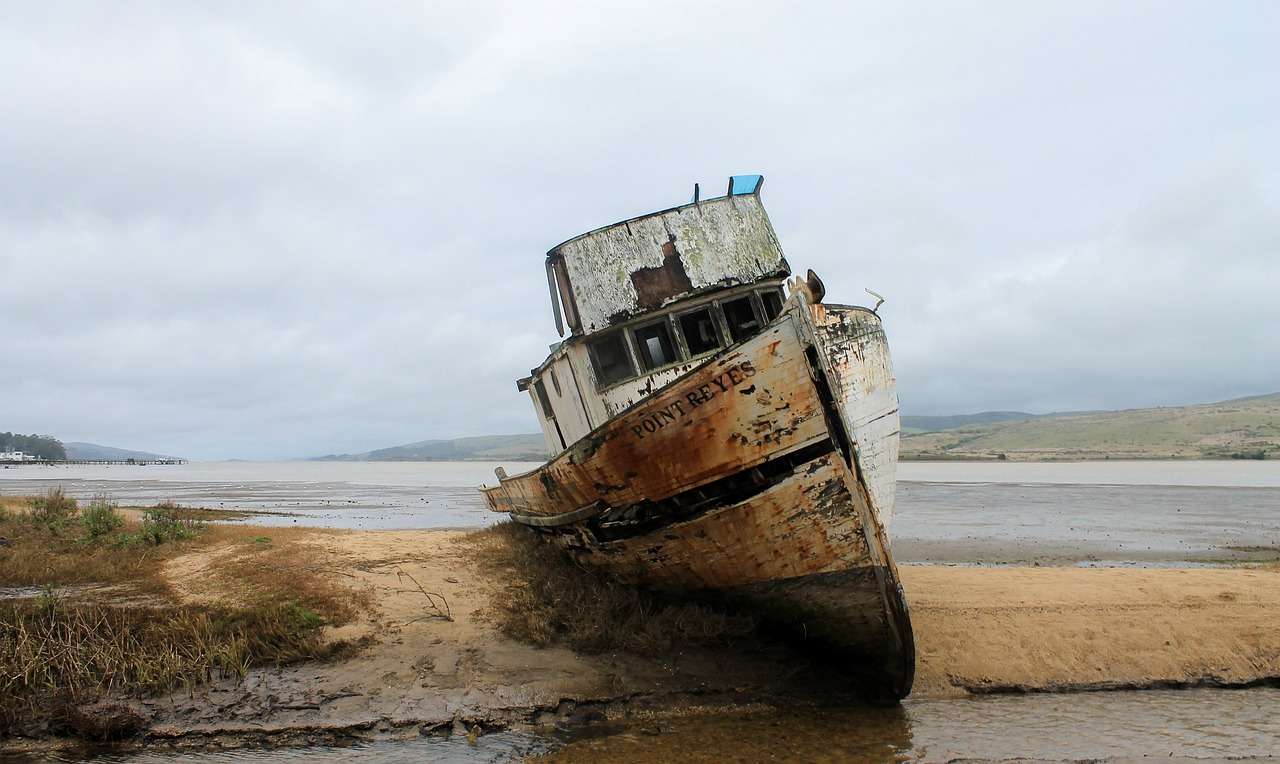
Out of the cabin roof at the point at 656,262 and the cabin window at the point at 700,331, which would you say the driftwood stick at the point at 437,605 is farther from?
the cabin window at the point at 700,331

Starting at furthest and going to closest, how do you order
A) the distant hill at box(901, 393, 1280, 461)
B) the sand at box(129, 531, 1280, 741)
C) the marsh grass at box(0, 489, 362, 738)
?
the distant hill at box(901, 393, 1280, 461)
the sand at box(129, 531, 1280, 741)
the marsh grass at box(0, 489, 362, 738)

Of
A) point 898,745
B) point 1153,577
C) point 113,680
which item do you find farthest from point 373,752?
point 1153,577

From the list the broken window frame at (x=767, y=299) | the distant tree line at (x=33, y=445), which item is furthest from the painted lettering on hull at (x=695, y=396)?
the distant tree line at (x=33, y=445)

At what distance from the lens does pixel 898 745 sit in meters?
4.99

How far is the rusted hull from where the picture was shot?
564 cm

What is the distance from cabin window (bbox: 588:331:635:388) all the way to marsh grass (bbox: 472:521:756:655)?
2170 millimetres

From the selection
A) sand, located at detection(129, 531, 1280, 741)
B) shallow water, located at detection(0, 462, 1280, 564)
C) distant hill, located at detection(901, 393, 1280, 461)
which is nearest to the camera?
sand, located at detection(129, 531, 1280, 741)

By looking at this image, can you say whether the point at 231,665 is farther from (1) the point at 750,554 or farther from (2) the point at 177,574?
(1) the point at 750,554

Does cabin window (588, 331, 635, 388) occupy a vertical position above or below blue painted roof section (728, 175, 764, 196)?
below

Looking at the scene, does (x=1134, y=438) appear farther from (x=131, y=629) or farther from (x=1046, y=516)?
(x=131, y=629)

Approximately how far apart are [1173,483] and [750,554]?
31.5 m

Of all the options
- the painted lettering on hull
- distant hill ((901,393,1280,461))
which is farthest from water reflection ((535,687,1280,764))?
distant hill ((901,393,1280,461))

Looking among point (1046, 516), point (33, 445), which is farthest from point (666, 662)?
point (33, 445)

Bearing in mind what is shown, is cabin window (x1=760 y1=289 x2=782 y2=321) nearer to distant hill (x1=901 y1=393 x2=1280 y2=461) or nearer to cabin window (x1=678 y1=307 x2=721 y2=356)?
cabin window (x1=678 y1=307 x2=721 y2=356)
